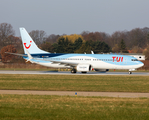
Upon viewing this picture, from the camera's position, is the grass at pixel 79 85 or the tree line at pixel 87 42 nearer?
the grass at pixel 79 85

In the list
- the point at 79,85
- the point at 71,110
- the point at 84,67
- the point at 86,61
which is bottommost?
the point at 79,85

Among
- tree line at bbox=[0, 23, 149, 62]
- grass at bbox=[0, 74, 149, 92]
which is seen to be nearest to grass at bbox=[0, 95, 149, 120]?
grass at bbox=[0, 74, 149, 92]

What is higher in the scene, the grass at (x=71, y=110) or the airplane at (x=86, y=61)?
the airplane at (x=86, y=61)

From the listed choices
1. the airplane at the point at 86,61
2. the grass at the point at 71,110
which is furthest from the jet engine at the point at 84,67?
the grass at the point at 71,110

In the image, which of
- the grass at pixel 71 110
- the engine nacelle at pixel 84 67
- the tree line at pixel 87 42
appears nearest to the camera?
the grass at pixel 71 110

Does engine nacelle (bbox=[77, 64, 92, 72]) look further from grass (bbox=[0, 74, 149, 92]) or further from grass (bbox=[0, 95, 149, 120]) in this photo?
grass (bbox=[0, 95, 149, 120])

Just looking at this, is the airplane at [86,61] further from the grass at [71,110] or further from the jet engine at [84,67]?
the grass at [71,110]

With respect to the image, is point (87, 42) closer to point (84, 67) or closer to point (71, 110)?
point (84, 67)

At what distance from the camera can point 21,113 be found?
12547mm

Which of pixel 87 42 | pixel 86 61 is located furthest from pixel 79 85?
pixel 87 42

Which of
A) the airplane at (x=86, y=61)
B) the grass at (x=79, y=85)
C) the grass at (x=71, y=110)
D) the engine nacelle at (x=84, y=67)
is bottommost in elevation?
the grass at (x=79, y=85)

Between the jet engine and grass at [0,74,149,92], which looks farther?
the jet engine

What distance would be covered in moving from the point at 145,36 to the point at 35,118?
15030 centimetres

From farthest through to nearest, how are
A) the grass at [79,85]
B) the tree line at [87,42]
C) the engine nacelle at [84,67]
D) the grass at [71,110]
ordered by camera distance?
1. the tree line at [87,42]
2. the engine nacelle at [84,67]
3. the grass at [79,85]
4. the grass at [71,110]
